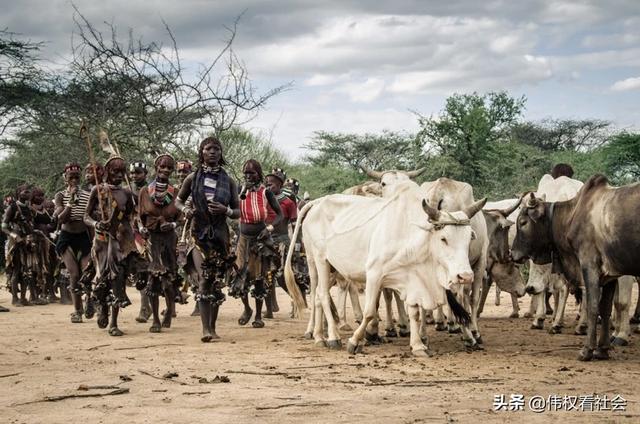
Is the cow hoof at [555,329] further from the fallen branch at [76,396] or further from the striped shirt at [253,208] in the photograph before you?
the fallen branch at [76,396]

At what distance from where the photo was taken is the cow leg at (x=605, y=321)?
31.6 ft

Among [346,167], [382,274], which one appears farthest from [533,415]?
[346,167]

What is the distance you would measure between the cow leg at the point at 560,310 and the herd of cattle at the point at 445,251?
13 mm

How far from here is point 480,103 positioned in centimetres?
2866

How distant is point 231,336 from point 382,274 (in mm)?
2814

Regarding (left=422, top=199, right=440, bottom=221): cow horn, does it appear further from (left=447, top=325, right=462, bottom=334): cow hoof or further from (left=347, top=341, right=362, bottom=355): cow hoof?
(left=447, top=325, right=462, bottom=334): cow hoof

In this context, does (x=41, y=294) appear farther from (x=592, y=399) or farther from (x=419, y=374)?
(x=592, y=399)

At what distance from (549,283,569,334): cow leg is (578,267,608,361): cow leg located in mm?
2502

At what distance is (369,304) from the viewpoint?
32.1 ft

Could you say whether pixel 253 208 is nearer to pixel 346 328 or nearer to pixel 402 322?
pixel 346 328

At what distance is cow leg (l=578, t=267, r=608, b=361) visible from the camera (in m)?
9.42

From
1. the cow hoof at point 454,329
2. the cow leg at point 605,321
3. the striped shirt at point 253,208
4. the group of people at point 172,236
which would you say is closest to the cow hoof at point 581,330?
the cow hoof at point 454,329

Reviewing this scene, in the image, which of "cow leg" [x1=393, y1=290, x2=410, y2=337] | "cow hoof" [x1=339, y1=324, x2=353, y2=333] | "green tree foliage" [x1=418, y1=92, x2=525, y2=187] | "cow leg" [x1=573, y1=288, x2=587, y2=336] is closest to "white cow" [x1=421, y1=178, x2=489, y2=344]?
"cow leg" [x1=393, y1=290, x2=410, y2=337]

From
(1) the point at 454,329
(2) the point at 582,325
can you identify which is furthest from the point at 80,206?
(2) the point at 582,325
